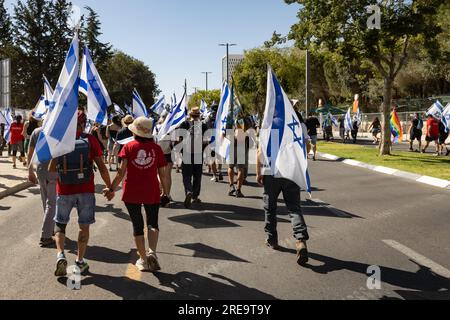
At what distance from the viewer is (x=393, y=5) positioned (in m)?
17.5

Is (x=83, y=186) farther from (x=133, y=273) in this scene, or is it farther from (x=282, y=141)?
(x=282, y=141)

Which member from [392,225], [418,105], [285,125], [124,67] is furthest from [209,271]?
[124,67]

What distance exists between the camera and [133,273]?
526 cm

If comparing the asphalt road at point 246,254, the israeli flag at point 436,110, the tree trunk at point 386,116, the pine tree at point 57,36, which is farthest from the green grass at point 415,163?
the pine tree at point 57,36

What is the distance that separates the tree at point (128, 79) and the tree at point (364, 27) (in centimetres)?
5531

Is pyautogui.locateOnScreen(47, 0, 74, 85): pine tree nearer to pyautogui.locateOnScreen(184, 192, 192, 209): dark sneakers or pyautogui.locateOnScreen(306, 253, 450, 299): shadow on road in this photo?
pyautogui.locateOnScreen(184, 192, 192, 209): dark sneakers

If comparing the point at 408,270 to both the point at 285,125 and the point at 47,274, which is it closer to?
the point at 285,125

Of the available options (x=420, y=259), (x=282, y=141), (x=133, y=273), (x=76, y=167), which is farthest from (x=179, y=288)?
(x=420, y=259)

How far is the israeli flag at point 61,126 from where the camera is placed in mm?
5148

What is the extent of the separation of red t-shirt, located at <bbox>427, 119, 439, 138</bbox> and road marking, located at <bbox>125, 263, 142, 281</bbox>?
16989 mm

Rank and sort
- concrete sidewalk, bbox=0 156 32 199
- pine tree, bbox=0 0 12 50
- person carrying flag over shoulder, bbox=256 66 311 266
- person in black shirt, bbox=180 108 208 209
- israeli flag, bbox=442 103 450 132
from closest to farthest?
1. person carrying flag over shoulder, bbox=256 66 311 266
2. person in black shirt, bbox=180 108 208 209
3. concrete sidewalk, bbox=0 156 32 199
4. israeli flag, bbox=442 103 450 132
5. pine tree, bbox=0 0 12 50

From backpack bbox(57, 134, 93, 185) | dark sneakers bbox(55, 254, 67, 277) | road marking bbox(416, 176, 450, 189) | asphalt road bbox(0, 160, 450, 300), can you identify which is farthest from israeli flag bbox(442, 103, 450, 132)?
dark sneakers bbox(55, 254, 67, 277)

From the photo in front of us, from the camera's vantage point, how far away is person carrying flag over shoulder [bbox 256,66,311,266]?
5988mm
